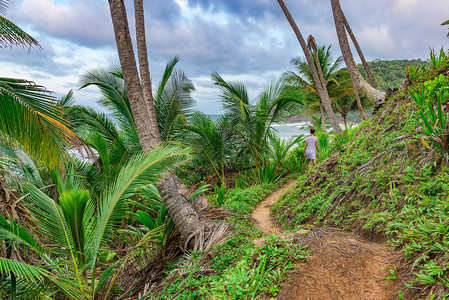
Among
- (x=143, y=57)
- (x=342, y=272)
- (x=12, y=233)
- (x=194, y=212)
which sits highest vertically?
(x=143, y=57)

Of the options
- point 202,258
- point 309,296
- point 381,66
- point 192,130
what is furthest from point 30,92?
point 381,66

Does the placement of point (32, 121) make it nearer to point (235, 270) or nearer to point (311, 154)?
point (235, 270)

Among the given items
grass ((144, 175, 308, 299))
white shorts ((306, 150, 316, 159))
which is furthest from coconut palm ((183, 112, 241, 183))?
grass ((144, 175, 308, 299))

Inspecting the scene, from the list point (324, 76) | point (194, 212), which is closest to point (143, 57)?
point (194, 212)

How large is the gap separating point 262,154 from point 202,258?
667 cm

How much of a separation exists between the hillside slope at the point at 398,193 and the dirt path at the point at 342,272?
0.12 m

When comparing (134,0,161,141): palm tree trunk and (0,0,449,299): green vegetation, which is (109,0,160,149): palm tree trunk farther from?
(134,0,161,141): palm tree trunk

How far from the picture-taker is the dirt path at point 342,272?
2.37 meters

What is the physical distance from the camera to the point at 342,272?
8.44ft

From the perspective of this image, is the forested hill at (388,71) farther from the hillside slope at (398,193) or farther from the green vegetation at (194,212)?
the green vegetation at (194,212)

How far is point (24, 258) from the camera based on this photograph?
3.63 meters

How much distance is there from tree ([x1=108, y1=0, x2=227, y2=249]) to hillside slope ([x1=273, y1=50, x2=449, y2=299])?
4.52 ft

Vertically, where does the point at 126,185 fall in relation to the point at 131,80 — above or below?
below

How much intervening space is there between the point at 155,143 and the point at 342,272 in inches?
128
